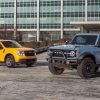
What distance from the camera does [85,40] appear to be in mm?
18578

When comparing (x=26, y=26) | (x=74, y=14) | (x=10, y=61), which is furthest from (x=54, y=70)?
(x=26, y=26)

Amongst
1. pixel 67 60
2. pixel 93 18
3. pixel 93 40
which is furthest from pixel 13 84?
pixel 93 18

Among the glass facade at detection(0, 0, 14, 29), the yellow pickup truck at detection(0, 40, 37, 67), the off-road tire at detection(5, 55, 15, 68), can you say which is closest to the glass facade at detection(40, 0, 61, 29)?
the glass facade at detection(0, 0, 14, 29)

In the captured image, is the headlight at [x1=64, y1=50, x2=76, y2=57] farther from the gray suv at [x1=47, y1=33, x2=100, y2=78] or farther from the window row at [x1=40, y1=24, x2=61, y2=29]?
the window row at [x1=40, y1=24, x2=61, y2=29]

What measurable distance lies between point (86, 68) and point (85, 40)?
6.02 ft

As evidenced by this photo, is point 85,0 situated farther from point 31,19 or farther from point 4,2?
point 4,2

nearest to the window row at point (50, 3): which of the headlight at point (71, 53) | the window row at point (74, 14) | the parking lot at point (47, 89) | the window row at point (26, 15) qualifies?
the window row at point (74, 14)

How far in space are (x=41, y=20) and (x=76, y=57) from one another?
87416 mm

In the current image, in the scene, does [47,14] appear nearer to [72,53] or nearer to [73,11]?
[73,11]

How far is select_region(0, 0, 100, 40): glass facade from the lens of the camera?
101750 mm

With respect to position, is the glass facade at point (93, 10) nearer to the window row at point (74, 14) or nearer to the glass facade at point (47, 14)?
the glass facade at point (47, 14)

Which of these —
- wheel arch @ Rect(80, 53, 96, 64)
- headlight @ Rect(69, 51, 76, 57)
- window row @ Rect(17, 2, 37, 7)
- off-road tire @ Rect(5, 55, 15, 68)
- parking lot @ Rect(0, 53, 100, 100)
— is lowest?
off-road tire @ Rect(5, 55, 15, 68)

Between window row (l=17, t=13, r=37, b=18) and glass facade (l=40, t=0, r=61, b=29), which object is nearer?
glass facade (l=40, t=0, r=61, b=29)

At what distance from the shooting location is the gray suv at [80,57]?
56.0ft
